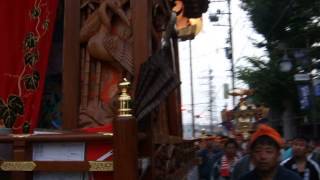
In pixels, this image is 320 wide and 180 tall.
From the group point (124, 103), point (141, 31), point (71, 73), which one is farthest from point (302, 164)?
point (124, 103)

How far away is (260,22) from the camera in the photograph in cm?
2567

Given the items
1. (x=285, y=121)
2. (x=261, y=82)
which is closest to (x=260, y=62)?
(x=261, y=82)

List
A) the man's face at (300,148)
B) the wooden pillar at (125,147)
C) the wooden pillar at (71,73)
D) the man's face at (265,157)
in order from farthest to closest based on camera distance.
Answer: the man's face at (300,148) < the wooden pillar at (71,73) < the man's face at (265,157) < the wooden pillar at (125,147)

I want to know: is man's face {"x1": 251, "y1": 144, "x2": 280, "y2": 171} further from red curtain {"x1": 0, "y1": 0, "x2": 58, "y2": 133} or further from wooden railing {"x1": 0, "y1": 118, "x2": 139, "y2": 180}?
red curtain {"x1": 0, "y1": 0, "x2": 58, "y2": 133}

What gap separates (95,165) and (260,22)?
23.1m

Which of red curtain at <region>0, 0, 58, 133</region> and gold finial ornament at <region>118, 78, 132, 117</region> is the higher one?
red curtain at <region>0, 0, 58, 133</region>

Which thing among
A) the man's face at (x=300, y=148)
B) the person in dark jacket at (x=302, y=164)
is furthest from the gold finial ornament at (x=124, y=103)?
the man's face at (x=300, y=148)

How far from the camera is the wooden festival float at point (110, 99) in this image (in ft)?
11.6

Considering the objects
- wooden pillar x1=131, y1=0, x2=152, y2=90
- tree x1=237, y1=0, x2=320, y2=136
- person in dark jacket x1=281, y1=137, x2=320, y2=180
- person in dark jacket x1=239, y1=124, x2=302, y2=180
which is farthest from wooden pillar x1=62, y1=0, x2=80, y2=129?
tree x1=237, y1=0, x2=320, y2=136

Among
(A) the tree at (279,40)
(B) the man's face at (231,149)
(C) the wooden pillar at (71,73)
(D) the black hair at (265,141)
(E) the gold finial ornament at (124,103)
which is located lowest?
(D) the black hair at (265,141)

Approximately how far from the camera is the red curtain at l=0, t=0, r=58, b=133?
501 cm

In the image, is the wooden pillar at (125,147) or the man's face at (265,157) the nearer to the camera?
Answer: the wooden pillar at (125,147)

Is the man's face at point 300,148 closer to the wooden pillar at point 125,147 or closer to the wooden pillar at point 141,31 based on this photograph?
the wooden pillar at point 141,31

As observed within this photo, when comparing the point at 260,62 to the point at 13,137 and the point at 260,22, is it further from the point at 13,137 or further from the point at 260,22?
the point at 13,137
